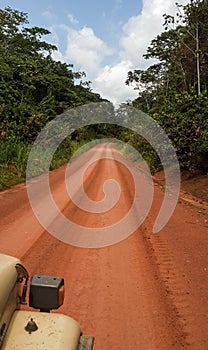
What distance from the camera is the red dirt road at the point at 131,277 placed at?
10.2 ft

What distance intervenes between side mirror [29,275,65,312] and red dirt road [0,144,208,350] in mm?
1286

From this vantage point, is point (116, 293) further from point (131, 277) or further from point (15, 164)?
point (15, 164)

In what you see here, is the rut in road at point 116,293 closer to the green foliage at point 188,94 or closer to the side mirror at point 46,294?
the side mirror at point 46,294

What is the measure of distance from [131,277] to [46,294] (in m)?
2.59

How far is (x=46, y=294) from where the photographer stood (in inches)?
71.6

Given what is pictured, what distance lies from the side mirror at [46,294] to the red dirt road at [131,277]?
1286 mm

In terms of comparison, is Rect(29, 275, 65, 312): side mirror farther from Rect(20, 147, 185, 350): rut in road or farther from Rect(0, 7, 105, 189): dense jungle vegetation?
Rect(0, 7, 105, 189): dense jungle vegetation

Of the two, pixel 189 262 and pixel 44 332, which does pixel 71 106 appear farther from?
pixel 44 332

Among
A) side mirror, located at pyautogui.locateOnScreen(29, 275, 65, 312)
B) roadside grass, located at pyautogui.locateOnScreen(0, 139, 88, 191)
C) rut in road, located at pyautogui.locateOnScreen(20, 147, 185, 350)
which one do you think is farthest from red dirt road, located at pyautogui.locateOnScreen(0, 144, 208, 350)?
roadside grass, located at pyautogui.locateOnScreen(0, 139, 88, 191)

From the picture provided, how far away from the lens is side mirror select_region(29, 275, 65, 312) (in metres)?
1.81

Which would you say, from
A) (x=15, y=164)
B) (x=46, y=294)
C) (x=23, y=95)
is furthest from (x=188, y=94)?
(x=46, y=294)

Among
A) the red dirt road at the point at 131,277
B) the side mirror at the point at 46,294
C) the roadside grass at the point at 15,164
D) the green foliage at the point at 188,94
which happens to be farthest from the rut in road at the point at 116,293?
the green foliage at the point at 188,94

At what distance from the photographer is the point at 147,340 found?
298 cm

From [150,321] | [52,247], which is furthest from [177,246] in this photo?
[150,321]
